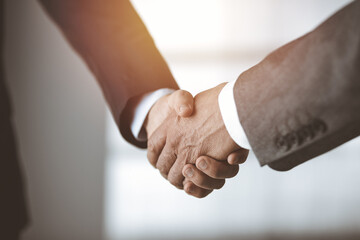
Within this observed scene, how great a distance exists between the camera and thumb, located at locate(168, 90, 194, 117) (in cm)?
92

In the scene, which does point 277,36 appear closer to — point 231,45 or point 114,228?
point 231,45

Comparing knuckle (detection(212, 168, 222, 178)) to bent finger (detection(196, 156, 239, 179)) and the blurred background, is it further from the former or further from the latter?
Result: the blurred background

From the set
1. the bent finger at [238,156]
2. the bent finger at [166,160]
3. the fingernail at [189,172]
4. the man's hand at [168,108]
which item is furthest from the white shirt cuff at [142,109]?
the bent finger at [238,156]

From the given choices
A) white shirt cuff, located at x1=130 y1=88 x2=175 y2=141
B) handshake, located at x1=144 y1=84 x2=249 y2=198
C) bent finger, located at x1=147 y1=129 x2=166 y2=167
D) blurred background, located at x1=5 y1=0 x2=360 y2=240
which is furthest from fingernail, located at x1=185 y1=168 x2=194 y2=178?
blurred background, located at x1=5 y1=0 x2=360 y2=240

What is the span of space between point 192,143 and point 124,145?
2.05m

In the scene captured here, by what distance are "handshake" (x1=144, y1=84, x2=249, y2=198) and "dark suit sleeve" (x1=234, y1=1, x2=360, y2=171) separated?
0.16 m

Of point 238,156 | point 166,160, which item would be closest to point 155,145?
point 166,160

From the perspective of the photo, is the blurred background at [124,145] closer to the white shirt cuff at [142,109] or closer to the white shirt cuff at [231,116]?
the white shirt cuff at [142,109]

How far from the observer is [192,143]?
36.8 inches

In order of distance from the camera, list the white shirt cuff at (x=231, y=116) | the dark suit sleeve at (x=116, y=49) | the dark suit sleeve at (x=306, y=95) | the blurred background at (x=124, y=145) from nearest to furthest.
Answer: the dark suit sleeve at (x=306, y=95), the white shirt cuff at (x=231, y=116), the dark suit sleeve at (x=116, y=49), the blurred background at (x=124, y=145)

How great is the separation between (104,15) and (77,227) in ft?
7.08

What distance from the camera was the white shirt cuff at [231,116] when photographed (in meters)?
0.75

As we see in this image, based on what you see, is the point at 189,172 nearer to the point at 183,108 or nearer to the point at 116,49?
the point at 183,108

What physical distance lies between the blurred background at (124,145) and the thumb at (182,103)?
6.37 ft
